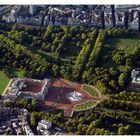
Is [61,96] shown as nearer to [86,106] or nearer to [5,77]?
[86,106]

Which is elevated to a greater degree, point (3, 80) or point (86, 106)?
point (3, 80)

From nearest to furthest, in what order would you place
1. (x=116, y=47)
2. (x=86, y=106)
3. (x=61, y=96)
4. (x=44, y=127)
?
(x=44, y=127), (x=86, y=106), (x=61, y=96), (x=116, y=47)

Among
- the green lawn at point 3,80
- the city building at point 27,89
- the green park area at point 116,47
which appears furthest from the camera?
the green park area at point 116,47

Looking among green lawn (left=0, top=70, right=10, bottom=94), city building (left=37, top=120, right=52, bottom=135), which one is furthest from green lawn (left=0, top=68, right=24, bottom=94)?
city building (left=37, top=120, right=52, bottom=135)

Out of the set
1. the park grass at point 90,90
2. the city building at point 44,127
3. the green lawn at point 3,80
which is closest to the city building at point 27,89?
the green lawn at point 3,80

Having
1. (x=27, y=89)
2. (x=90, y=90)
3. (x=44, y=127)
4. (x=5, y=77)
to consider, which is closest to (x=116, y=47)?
(x=90, y=90)

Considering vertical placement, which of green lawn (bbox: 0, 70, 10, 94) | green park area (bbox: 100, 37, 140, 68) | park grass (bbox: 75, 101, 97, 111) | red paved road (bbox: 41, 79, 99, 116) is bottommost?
park grass (bbox: 75, 101, 97, 111)

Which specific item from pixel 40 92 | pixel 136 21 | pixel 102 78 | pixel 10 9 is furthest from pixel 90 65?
pixel 10 9

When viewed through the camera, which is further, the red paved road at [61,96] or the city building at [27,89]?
the city building at [27,89]

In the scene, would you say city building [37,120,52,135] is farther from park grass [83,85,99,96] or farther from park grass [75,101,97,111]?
park grass [83,85,99,96]

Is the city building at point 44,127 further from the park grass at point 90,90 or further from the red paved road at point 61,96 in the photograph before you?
the park grass at point 90,90

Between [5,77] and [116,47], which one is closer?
[5,77]

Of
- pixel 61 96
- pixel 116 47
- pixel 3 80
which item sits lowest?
pixel 61 96
